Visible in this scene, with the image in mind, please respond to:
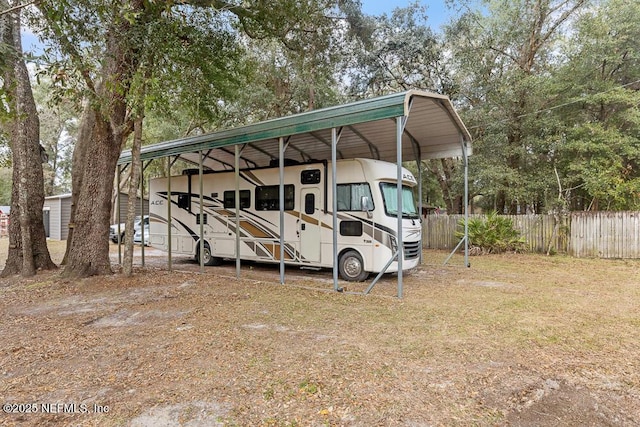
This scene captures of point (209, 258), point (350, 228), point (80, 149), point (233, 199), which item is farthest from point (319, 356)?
point (80, 149)

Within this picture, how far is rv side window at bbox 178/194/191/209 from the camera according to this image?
1020 cm

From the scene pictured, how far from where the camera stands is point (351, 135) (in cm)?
885

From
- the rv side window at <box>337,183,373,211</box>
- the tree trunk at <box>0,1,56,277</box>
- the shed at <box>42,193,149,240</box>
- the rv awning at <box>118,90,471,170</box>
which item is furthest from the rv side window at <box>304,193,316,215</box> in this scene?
the shed at <box>42,193,149,240</box>

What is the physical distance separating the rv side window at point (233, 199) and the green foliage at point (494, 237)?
760cm

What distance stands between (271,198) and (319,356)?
552cm

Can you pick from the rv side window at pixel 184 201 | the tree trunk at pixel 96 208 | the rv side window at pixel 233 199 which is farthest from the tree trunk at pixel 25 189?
the rv side window at pixel 233 199

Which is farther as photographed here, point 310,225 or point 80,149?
point 80,149

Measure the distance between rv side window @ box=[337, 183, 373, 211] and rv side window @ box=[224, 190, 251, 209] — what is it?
2639 millimetres

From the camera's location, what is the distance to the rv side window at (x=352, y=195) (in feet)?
24.2

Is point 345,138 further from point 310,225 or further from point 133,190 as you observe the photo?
point 133,190

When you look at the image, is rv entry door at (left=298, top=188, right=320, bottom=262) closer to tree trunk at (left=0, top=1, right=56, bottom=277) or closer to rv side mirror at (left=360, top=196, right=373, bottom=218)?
rv side mirror at (left=360, top=196, right=373, bottom=218)

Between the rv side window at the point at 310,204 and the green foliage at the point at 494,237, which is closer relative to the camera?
the rv side window at the point at 310,204

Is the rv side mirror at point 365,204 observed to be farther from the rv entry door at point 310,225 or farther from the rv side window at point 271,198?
the rv side window at point 271,198

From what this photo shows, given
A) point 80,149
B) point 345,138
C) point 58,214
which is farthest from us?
point 58,214
